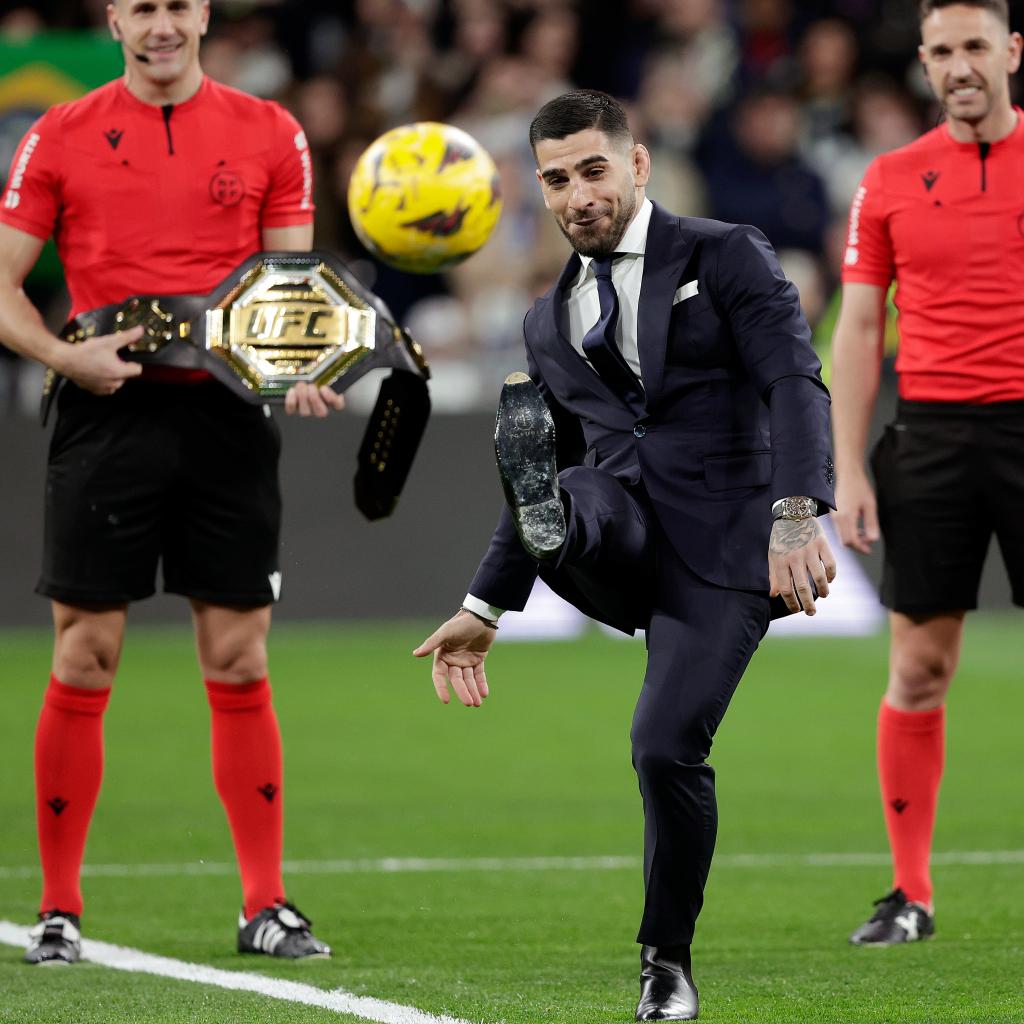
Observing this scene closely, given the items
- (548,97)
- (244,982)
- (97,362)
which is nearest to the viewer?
(244,982)

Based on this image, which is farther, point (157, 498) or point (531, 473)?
point (157, 498)

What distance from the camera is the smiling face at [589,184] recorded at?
4.04 metres

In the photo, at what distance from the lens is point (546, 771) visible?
26.0 feet

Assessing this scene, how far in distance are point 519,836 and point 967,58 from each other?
2.90 meters

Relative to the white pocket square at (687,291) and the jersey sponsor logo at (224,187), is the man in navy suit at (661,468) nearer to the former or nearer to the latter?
the white pocket square at (687,291)

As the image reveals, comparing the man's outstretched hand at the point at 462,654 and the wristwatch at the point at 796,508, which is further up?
the wristwatch at the point at 796,508

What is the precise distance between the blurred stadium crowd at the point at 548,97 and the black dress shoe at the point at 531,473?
8.37m

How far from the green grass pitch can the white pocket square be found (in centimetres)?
145

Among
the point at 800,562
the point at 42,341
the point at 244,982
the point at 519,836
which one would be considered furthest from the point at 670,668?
the point at 519,836

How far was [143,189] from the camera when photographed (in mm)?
5031

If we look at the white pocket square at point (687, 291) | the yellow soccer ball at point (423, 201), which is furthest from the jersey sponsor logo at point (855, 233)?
the white pocket square at point (687, 291)

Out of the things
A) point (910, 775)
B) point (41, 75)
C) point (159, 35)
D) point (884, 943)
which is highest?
point (41, 75)

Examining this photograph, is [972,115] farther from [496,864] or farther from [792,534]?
[496,864]

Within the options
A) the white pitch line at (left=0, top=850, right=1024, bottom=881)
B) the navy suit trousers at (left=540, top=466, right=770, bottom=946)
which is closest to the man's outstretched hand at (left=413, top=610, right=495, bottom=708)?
the navy suit trousers at (left=540, top=466, right=770, bottom=946)
